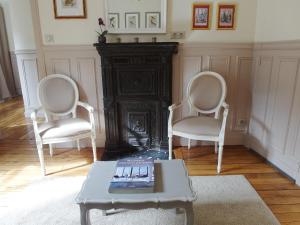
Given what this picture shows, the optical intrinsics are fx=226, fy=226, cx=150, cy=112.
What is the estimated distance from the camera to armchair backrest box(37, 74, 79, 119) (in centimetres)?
248

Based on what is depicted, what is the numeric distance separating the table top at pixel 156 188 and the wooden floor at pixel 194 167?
2.85 feet

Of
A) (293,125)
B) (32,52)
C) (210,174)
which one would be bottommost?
(210,174)

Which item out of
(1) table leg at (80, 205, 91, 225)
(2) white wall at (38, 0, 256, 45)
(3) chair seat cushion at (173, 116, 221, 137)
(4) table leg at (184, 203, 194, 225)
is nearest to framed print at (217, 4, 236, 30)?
(2) white wall at (38, 0, 256, 45)

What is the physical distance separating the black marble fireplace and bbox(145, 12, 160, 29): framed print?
0.27m

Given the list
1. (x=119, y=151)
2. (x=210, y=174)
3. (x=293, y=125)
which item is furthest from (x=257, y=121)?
(x=119, y=151)

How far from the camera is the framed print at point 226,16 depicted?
250 cm

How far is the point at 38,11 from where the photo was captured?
2.46 metres

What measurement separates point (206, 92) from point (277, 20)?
976 mm

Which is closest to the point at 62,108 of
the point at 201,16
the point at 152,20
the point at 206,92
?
the point at 152,20

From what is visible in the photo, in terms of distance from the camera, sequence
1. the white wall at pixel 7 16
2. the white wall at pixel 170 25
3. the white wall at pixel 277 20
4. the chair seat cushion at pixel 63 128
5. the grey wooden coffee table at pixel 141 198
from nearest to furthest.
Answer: the grey wooden coffee table at pixel 141 198
the white wall at pixel 277 20
the chair seat cushion at pixel 63 128
the white wall at pixel 170 25
the white wall at pixel 7 16

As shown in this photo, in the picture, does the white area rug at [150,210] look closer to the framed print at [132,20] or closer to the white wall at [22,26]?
the framed print at [132,20]

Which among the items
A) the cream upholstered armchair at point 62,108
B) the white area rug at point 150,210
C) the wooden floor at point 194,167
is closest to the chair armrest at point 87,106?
the cream upholstered armchair at point 62,108

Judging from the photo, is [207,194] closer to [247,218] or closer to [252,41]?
[247,218]

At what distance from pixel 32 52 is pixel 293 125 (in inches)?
164
